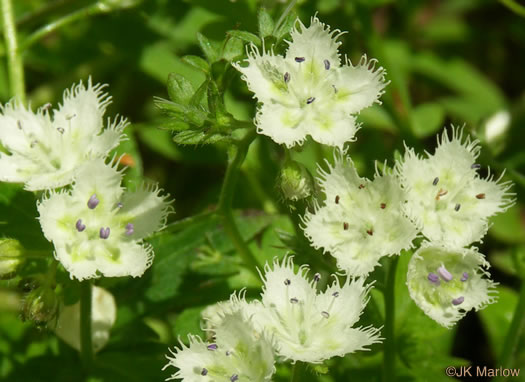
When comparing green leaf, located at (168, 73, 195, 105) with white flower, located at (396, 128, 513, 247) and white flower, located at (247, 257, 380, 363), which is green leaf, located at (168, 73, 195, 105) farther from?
white flower, located at (396, 128, 513, 247)

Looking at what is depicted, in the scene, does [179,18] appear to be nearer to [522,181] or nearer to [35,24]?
[35,24]

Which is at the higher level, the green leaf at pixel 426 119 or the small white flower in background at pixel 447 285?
the green leaf at pixel 426 119

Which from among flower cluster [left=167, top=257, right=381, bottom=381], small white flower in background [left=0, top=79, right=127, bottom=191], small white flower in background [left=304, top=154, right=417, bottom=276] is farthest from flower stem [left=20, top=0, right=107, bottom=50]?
flower cluster [left=167, top=257, right=381, bottom=381]

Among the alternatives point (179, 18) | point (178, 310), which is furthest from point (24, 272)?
point (179, 18)

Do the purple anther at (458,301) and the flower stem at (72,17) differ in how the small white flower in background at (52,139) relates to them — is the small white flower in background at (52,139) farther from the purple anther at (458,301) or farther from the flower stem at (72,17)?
the purple anther at (458,301)

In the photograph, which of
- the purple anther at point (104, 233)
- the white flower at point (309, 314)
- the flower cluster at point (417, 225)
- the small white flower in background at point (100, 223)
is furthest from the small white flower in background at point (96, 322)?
the flower cluster at point (417, 225)

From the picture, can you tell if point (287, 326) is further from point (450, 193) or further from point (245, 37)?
→ point (245, 37)

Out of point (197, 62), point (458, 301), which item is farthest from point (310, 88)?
point (458, 301)
